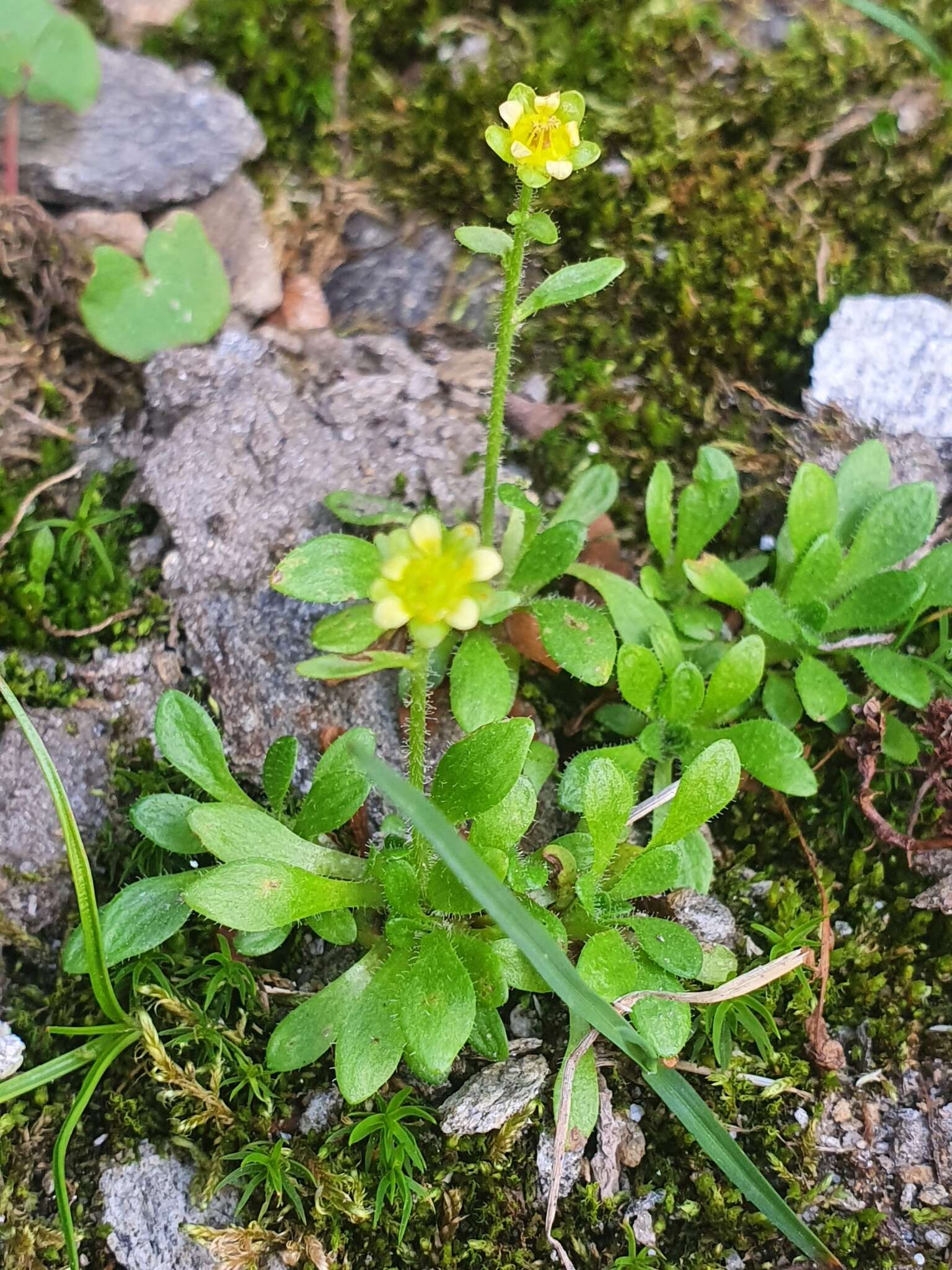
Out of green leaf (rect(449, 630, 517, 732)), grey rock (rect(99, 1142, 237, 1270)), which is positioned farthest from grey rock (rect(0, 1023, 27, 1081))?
green leaf (rect(449, 630, 517, 732))

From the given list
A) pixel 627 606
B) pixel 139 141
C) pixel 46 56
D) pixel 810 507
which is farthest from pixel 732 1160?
pixel 46 56

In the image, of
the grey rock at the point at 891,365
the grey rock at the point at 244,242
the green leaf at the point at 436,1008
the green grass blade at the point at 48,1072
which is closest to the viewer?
the green leaf at the point at 436,1008

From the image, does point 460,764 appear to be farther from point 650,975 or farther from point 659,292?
point 659,292

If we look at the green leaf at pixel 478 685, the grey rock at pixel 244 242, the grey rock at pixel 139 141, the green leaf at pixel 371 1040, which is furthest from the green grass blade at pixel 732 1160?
the grey rock at pixel 139 141

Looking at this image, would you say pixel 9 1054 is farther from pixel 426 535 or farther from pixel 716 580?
pixel 716 580

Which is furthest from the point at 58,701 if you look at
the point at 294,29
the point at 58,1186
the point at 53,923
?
the point at 294,29

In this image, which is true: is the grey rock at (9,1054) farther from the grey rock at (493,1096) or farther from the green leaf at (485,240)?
the green leaf at (485,240)
